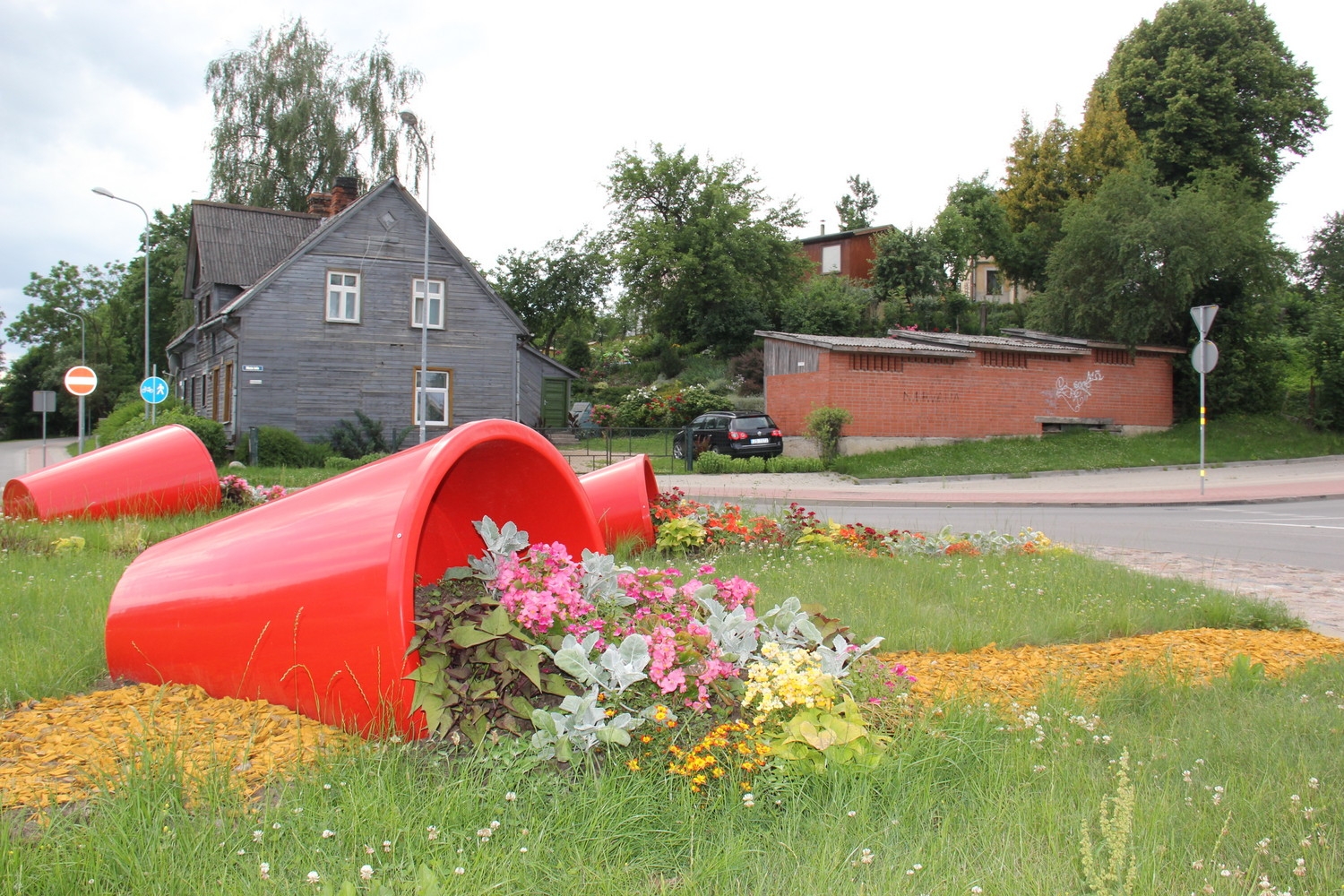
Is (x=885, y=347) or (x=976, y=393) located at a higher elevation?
(x=885, y=347)

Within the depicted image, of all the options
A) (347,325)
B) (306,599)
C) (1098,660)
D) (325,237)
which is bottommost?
(1098,660)

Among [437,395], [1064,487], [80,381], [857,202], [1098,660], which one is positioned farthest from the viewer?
[857,202]

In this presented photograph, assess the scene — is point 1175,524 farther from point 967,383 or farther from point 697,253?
point 697,253

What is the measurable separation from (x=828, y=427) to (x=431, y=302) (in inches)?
515

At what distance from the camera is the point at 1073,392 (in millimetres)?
27984

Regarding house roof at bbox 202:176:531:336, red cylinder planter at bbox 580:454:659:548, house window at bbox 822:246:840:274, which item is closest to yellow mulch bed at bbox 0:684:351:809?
red cylinder planter at bbox 580:454:659:548

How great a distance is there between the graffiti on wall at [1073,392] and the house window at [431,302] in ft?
61.1

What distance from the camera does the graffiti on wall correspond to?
90.9 ft

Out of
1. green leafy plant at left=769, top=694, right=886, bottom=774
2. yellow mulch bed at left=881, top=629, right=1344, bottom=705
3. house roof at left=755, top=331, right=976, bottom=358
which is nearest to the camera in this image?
green leafy plant at left=769, top=694, right=886, bottom=774

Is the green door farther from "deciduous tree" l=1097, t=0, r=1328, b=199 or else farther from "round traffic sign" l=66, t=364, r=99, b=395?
"deciduous tree" l=1097, t=0, r=1328, b=199

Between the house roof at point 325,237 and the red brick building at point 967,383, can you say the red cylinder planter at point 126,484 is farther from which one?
the red brick building at point 967,383

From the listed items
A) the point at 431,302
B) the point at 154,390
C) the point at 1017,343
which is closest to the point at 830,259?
the point at 1017,343

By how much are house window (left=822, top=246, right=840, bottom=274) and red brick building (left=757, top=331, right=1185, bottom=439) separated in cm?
2558

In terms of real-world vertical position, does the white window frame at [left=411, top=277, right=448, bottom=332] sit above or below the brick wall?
above
